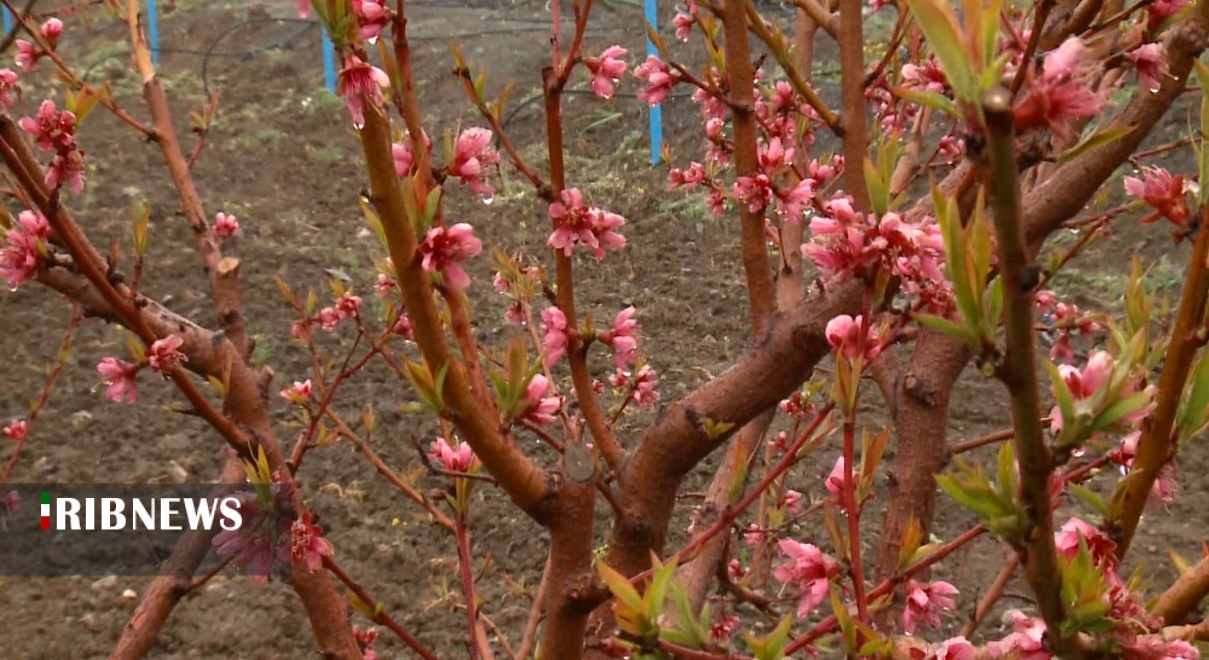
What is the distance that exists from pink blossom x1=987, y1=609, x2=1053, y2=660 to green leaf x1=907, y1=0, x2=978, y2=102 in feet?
0.95

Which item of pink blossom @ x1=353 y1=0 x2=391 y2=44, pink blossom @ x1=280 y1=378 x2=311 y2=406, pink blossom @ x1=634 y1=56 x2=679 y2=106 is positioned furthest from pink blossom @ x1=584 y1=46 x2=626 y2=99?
pink blossom @ x1=280 y1=378 x2=311 y2=406

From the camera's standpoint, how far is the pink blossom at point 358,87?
56cm

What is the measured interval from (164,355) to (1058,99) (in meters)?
0.96

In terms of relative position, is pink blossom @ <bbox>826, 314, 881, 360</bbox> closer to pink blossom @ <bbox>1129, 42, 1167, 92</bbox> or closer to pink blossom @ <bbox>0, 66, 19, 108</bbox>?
pink blossom @ <bbox>1129, 42, 1167, 92</bbox>

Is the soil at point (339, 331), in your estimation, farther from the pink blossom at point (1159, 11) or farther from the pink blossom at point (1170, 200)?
the pink blossom at point (1170, 200)

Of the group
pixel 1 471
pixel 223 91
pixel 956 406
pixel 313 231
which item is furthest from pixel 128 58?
pixel 956 406

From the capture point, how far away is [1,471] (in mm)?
2582

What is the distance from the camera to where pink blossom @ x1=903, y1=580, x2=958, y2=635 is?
2.57 ft

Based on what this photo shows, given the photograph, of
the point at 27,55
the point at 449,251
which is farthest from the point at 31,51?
the point at 449,251

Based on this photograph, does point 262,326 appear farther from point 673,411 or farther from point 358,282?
point 673,411

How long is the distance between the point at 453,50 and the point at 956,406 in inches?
104

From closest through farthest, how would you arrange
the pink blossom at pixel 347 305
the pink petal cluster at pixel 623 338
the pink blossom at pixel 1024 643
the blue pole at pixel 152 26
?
the pink blossom at pixel 1024 643
the pink petal cluster at pixel 623 338
the pink blossom at pixel 347 305
the blue pole at pixel 152 26

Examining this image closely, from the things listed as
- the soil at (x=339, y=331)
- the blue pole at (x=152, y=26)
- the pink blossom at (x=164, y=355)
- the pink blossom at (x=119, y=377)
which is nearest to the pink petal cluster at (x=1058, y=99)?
Answer: the pink blossom at (x=164, y=355)

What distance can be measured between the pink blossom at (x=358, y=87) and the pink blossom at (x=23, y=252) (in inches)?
20.5
